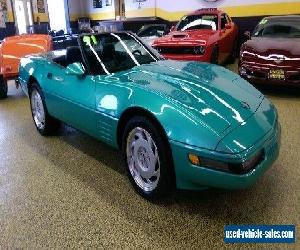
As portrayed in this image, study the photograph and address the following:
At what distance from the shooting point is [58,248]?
1.93 metres

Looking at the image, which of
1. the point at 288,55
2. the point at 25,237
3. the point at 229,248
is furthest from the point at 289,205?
the point at 288,55

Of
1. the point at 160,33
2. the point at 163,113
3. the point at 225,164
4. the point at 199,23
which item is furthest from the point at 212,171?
the point at 160,33

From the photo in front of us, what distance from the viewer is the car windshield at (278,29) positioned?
18.3ft

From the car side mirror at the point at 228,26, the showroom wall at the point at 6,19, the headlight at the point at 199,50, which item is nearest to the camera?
the headlight at the point at 199,50

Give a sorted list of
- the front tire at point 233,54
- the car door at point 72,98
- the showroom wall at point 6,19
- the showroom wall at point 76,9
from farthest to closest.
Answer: the showroom wall at point 76,9
the showroom wall at point 6,19
the front tire at point 233,54
the car door at point 72,98

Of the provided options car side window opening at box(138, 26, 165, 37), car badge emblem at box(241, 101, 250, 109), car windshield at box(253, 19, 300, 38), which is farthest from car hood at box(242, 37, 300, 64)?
car side window opening at box(138, 26, 165, 37)

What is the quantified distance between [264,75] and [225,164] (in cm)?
347

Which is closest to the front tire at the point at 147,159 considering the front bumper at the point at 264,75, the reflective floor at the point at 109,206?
the reflective floor at the point at 109,206

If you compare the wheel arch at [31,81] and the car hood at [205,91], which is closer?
the car hood at [205,91]

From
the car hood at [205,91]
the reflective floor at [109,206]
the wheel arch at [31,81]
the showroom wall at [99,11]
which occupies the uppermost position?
the showroom wall at [99,11]

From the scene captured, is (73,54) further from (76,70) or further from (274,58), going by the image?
(274,58)

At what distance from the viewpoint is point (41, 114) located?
3.76 meters

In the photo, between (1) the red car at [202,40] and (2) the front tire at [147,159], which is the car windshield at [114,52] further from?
(1) the red car at [202,40]

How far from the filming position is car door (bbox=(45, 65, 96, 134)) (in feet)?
8.91
